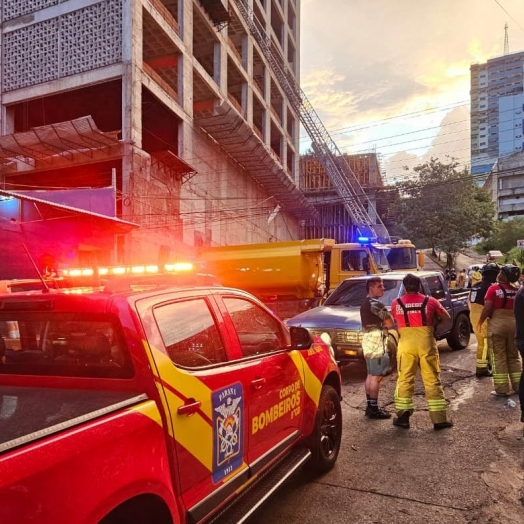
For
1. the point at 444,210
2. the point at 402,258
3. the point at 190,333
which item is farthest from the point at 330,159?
the point at 190,333

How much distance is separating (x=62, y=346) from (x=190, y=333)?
705 millimetres

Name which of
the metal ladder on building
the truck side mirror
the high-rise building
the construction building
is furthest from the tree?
the high-rise building

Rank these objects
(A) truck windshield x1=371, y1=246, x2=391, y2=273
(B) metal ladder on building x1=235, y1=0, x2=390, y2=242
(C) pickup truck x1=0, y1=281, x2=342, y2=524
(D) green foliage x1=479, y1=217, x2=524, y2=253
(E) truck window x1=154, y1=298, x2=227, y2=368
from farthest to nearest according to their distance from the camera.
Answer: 1. (D) green foliage x1=479, y1=217, x2=524, y2=253
2. (B) metal ladder on building x1=235, y1=0, x2=390, y2=242
3. (A) truck windshield x1=371, y1=246, x2=391, y2=273
4. (E) truck window x1=154, y1=298, x2=227, y2=368
5. (C) pickup truck x1=0, y1=281, x2=342, y2=524

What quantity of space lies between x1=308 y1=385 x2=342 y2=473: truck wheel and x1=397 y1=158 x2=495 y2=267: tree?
3189 centimetres

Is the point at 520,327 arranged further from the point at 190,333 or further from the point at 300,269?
the point at 300,269

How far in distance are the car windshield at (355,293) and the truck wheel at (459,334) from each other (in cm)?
208

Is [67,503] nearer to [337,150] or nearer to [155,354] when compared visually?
[155,354]

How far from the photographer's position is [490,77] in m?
176

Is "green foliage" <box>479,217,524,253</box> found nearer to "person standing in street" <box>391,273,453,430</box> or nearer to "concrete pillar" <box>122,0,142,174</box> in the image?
"concrete pillar" <box>122,0,142,174</box>

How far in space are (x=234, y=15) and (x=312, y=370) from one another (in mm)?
29669

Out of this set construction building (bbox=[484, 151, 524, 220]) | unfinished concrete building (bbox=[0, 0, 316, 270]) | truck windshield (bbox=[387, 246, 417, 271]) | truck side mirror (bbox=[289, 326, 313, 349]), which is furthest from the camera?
construction building (bbox=[484, 151, 524, 220])

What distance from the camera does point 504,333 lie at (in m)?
6.14

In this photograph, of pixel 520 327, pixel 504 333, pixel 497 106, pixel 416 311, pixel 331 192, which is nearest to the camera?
pixel 520 327

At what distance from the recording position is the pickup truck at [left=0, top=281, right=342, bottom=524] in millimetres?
1634
